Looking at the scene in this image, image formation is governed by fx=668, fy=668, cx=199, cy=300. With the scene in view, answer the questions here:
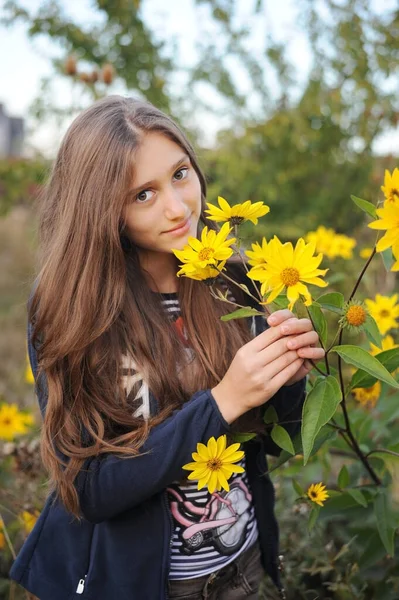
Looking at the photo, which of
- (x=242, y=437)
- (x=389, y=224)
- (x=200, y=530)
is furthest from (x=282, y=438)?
(x=389, y=224)

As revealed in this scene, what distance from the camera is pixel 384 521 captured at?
124 cm

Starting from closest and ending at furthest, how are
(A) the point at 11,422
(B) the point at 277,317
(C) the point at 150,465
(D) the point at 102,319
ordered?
(B) the point at 277,317 → (C) the point at 150,465 → (D) the point at 102,319 → (A) the point at 11,422

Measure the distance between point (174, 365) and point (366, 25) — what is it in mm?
2172

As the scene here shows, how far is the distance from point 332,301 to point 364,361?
0.37 ft

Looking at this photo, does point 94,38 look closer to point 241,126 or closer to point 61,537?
point 241,126

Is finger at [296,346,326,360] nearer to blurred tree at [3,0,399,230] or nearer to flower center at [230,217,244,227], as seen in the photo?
flower center at [230,217,244,227]

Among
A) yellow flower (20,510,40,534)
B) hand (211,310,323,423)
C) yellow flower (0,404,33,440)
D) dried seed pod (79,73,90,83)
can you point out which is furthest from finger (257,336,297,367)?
dried seed pod (79,73,90,83)

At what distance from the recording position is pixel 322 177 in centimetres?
367

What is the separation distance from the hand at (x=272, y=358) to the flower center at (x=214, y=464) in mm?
102

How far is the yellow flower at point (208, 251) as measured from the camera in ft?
2.92

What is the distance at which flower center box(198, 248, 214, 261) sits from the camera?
2.95 feet

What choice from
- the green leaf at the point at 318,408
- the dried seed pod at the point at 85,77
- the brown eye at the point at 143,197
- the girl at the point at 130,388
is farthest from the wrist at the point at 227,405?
the dried seed pod at the point at 85,77

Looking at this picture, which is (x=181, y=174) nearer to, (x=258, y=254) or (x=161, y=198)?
(x=161, y=198)

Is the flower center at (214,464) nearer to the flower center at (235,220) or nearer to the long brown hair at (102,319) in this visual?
the long brown hair at (102,319)
